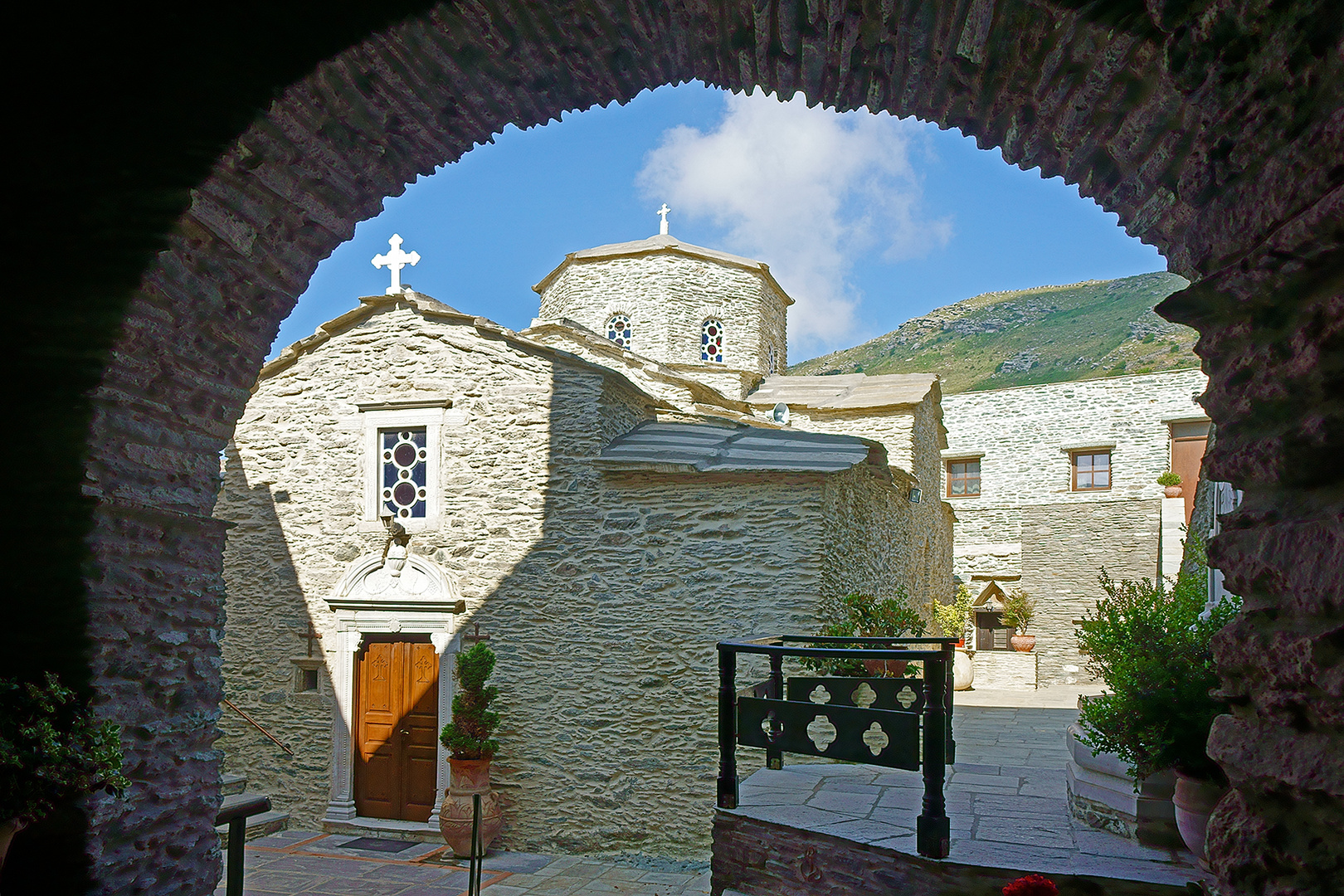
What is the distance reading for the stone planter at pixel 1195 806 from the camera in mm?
3312

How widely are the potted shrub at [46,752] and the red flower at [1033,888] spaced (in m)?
2.91

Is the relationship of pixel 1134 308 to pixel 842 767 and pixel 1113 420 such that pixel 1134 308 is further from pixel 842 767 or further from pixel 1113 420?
pixel 842 767

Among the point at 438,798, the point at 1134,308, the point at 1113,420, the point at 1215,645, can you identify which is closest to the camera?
the point at 1215,645

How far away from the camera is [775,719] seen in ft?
15.1

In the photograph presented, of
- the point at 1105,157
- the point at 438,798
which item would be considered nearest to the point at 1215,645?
the point at 1105,157

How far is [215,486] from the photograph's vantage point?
12.4 feet

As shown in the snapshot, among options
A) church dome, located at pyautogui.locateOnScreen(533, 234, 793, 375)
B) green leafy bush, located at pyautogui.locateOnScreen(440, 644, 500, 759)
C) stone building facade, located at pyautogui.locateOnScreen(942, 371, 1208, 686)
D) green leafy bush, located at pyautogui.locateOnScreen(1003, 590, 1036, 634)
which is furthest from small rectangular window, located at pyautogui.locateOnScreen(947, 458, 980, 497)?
green leafy bush, located at pyautogui.locateOnScreen(440, 644, 500, 759)

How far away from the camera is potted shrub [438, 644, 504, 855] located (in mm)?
9297

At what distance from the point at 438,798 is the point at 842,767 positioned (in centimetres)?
593

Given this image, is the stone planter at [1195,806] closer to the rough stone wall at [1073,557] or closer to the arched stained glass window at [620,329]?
the arched stained glass window at [620,329]

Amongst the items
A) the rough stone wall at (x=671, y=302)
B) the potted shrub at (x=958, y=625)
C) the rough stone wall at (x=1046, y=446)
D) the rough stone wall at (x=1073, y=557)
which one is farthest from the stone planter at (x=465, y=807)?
the rough stone wall at (x=1046, y=446)

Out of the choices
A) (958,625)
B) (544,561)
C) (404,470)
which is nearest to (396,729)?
(544,561)

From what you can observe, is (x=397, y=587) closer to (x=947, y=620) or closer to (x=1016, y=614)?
(x=947, y=620)

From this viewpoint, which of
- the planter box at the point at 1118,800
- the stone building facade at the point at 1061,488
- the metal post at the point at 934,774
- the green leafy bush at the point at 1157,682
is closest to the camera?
the green leafy bush at the point at 1157,682
